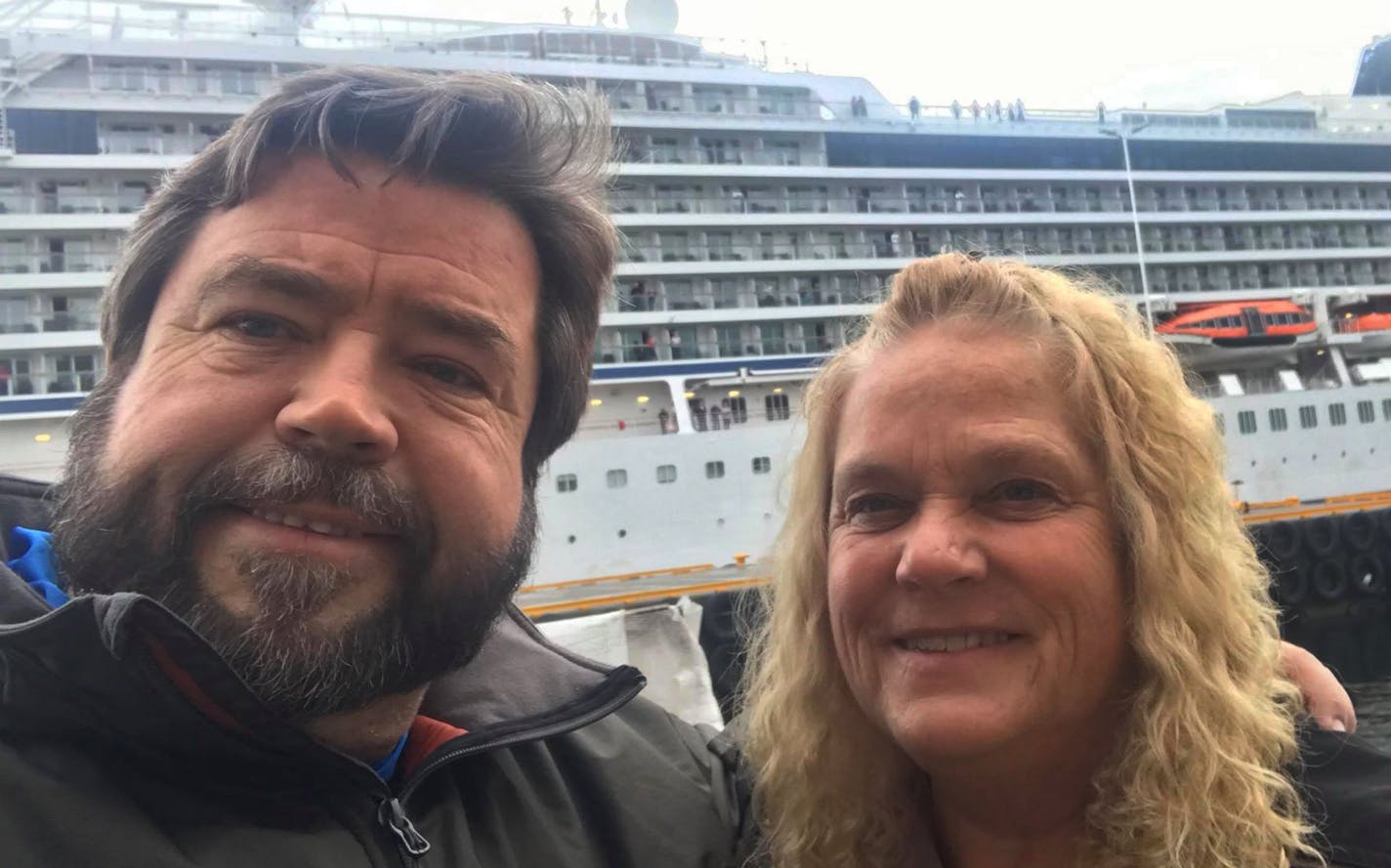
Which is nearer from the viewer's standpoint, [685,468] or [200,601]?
[200,601]

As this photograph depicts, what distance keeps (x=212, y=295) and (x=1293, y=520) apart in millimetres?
16605

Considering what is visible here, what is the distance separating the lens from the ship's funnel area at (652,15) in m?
23.3

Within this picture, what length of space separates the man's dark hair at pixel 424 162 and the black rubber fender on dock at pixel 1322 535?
16.1m

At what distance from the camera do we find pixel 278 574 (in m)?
1.40

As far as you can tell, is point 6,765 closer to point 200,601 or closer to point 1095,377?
point 200,601

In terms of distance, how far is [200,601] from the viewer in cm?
140

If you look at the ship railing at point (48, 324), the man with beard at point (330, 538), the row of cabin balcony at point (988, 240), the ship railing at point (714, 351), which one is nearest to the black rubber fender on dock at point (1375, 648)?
the row of cabin balcony at point (988, 240)

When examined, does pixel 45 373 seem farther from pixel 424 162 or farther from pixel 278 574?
pixel 278 574

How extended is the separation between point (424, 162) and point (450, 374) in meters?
0.38

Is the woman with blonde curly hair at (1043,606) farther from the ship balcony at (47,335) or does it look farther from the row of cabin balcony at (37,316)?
the row of cabin balcony at (37,316)

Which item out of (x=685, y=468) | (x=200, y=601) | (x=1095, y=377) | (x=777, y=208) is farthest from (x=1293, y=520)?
(x=200, y=601)

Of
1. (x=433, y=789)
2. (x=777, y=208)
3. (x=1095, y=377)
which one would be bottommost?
(x=433, y=789)

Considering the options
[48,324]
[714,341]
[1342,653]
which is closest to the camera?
[1342,653]

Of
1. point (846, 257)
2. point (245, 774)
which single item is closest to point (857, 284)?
point (846, 257)
